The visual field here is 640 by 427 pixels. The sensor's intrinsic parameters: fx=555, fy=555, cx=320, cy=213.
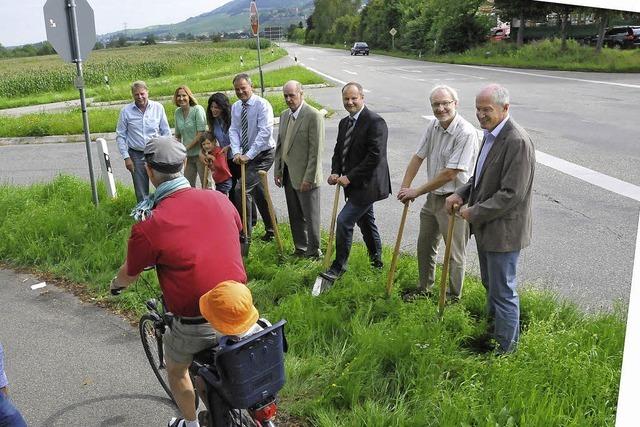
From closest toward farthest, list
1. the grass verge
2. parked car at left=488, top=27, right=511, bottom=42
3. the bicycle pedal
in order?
the bicycle pedal
the grass verge
parked car at left=488, top=27, right=511, bottom=42

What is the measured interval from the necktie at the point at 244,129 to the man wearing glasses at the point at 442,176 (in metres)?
2.18

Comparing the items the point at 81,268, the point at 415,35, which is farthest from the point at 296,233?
the point at 415,35

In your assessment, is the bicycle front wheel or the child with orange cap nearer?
the child with orange cap

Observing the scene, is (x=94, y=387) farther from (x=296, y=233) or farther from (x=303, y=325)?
(x=296, y=233)

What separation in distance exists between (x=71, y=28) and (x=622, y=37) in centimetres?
3162

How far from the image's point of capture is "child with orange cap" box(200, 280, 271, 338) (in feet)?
8.18

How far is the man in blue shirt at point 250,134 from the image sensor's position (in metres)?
6.18

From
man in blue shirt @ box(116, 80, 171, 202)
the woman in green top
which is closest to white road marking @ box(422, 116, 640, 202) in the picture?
the woman in green top

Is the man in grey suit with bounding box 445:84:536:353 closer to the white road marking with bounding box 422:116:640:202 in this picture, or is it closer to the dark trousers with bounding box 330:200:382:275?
the dark trousers with bounding box 330:200:382:275

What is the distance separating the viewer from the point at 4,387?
289cm

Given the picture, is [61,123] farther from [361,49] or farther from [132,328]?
[361,49]

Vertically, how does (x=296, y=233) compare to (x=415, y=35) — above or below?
below

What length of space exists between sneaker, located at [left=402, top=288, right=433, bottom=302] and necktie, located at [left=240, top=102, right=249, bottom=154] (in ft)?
8.40

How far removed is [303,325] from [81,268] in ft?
9.71
